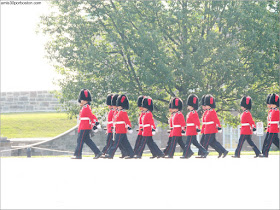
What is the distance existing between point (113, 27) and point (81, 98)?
358 inches

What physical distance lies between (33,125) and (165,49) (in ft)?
68.1

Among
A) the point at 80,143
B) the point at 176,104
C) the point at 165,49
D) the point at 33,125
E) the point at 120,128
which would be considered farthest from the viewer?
the point at 33,125

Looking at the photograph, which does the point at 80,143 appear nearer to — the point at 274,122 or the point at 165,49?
the point at 274,122

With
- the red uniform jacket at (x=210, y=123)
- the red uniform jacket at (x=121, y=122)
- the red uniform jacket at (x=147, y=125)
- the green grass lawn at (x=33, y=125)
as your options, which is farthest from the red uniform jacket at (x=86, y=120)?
Result: the green grass lawn at (x=33, y=125)

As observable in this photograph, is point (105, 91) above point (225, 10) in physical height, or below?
below

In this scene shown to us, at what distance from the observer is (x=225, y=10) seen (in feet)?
79.4

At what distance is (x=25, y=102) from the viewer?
48062 millimetres

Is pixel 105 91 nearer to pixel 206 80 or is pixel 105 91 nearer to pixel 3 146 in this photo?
pixel 206 80

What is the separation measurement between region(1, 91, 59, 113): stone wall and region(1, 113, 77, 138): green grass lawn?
0.96m

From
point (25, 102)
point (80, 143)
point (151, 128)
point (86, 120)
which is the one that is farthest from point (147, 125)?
point (25, 102)

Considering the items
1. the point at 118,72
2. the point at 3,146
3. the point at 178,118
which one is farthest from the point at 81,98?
the point at 3,146

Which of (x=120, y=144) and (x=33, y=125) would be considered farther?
(x=33, y=125)

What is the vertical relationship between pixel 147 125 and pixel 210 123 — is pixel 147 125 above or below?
below

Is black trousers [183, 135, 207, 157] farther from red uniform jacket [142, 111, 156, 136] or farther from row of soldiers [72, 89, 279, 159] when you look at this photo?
red uniform jacket [142, 111, 156, 136]
